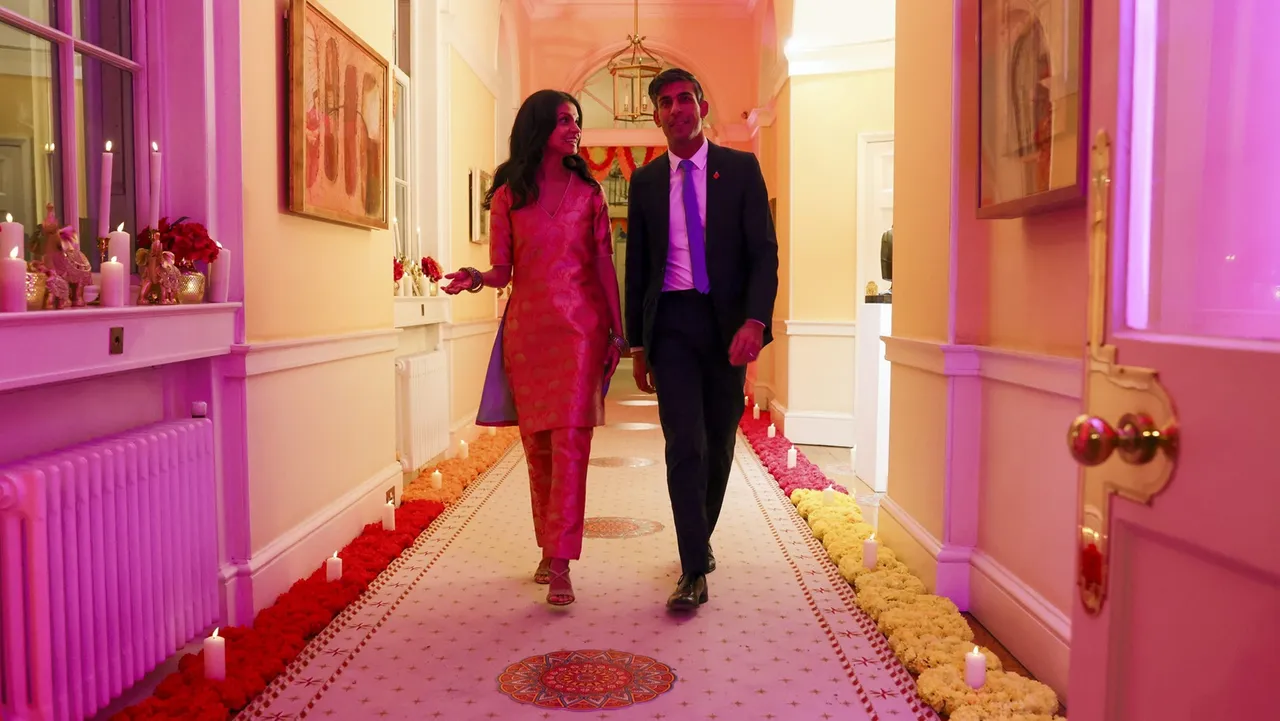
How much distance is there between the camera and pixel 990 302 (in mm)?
3012

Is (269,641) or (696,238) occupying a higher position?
(696,238)

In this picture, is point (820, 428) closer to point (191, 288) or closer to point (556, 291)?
point (556, 291)

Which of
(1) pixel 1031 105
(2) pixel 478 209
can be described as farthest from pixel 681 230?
(2) pixel 478 209

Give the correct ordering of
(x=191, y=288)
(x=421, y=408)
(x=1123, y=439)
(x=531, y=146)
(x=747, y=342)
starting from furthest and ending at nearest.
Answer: (x=421, y=408), (x=531, y=146), (x=747, y=342), (x=191, y=288), (x=1123, y=439)

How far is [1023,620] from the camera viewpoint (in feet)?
8.64

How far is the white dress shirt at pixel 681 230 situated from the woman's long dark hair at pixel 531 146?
0.91ft

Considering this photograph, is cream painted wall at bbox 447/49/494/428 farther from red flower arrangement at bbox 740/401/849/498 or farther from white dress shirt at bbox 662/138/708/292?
white dress shirt at bbox 662/138/708/292

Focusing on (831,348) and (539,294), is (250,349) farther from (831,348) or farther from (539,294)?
(831,348)

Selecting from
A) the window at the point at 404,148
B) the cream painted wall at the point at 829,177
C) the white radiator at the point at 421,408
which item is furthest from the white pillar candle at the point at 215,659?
the cream painted wall at the point at 829,177

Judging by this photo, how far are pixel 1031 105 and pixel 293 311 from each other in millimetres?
2440

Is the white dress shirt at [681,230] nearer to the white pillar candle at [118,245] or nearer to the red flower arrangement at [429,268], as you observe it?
the white pillar candle at [118,245]

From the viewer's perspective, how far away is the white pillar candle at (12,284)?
74.6 inches

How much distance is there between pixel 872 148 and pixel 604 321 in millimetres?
4245

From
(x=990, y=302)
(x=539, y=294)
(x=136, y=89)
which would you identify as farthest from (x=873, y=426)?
(x=136, y=89)
